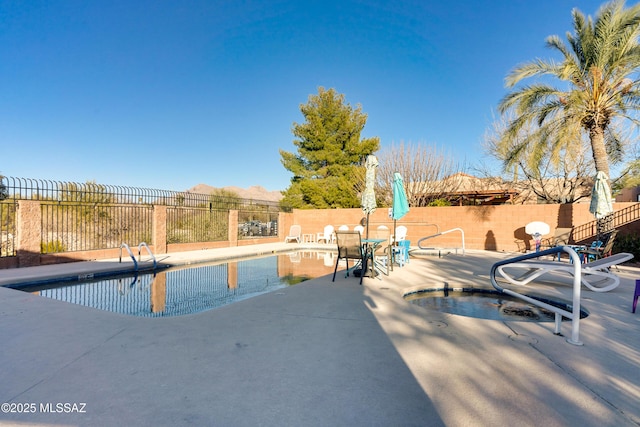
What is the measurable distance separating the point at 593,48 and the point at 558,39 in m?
1.06

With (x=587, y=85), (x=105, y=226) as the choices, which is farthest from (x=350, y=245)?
(x=105, y=226)

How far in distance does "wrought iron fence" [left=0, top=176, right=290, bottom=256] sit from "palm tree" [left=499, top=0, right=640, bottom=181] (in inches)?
473

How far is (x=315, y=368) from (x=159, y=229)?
10542 mm

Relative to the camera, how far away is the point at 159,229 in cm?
1125

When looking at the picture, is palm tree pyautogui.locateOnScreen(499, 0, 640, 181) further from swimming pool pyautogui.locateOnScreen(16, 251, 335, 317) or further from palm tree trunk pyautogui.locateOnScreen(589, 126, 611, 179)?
swimming pool pyautogui.locateOnScreen(16, 251, 335, 317)

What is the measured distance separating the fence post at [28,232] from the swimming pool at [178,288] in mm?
2503

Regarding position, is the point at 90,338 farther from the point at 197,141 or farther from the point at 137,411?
the point at 197,141

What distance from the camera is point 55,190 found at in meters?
8.69

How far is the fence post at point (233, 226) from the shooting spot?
14.2 m

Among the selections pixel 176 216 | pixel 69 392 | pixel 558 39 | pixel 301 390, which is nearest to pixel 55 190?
pixel 176 216

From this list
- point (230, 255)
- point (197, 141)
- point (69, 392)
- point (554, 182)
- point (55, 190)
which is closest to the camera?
point (69, 392)

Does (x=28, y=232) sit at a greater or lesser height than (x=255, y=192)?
lesser

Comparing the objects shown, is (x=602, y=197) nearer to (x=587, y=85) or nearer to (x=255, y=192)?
(x=587, y=85)

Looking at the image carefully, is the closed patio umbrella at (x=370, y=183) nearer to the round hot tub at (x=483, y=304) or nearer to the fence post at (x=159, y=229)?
the round hot tub at (x=483, y=304)
